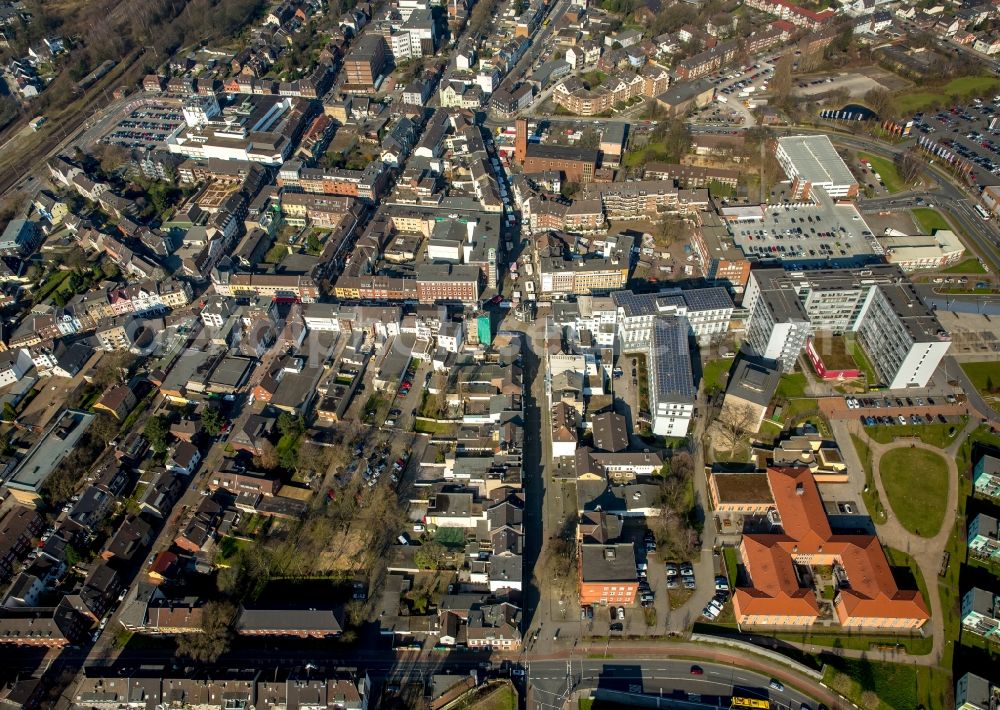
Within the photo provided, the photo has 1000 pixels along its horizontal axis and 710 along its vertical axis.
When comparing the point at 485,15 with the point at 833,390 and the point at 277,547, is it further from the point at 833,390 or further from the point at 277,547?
the point at 277,547

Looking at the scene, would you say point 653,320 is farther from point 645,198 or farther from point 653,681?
point 653,681

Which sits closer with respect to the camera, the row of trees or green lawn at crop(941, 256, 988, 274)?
the row of trees

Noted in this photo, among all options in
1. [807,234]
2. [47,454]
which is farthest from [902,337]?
[47,454]

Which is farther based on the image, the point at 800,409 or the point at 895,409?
the point at 800,409

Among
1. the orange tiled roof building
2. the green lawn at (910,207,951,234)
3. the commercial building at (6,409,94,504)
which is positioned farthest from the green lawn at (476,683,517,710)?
the green lawn at (910,207,951,234)

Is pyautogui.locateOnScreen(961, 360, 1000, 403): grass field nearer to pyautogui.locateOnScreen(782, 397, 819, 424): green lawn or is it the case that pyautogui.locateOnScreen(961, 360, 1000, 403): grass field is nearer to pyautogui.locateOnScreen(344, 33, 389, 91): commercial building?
pyautogui.locateOnScreen(782, 397, 819, 424): green lawn

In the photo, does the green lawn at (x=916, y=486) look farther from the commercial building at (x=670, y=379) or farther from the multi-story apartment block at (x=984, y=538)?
the commercial building at (x=670, y=379)

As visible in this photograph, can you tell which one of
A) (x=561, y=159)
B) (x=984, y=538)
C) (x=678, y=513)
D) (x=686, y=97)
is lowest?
(x=678, y=513)

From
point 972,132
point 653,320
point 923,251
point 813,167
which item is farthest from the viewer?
point 972,132
